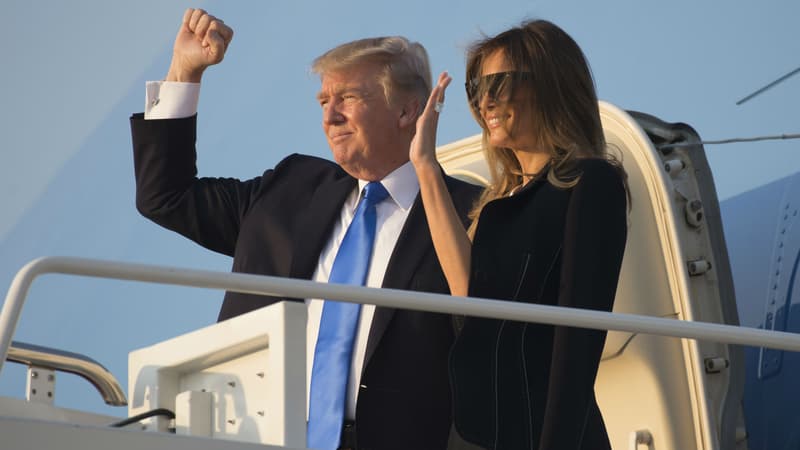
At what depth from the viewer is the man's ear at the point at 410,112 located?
5.25 meters

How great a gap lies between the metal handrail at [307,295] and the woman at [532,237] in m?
0.16

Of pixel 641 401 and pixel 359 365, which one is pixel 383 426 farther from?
pixel 641 401

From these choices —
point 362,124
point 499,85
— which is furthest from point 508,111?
point 362,124

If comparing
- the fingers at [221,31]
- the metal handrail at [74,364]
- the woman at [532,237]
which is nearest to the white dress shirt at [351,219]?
the fingers at [221,31]

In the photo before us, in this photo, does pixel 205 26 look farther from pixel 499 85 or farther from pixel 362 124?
pixel 499 85

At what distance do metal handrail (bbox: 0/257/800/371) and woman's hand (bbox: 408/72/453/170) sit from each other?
1.93 feet

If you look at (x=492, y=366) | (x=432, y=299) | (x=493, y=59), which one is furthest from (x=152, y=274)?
(x=493, y=59)

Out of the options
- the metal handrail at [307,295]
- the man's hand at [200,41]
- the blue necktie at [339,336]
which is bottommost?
the blue necktie at [339,336]

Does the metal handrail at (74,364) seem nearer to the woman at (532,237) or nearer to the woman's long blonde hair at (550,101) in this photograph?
the woman at (532,237)

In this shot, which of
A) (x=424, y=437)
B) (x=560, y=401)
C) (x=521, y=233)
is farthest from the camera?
(x=424, y=437)

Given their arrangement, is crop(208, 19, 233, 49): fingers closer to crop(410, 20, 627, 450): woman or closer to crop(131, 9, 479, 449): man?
crop(131, 9, 479, 449): man

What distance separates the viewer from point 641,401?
6.62m

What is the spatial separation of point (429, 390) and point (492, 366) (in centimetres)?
52

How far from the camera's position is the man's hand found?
4.95m
